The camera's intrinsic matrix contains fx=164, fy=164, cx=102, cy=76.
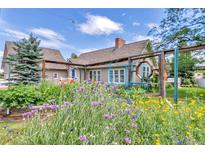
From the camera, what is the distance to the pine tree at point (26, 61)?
28.8 ft

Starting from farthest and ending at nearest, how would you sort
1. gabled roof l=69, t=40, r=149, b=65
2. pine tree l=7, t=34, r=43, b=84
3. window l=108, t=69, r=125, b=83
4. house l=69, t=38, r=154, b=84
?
gabled roof l=69, t=40, r=149, b=65
window l=108, t=69, r=125, b=83
house l=69, t=38, r=154, b=84
pine tree l=7, t=34, r=43, b=84

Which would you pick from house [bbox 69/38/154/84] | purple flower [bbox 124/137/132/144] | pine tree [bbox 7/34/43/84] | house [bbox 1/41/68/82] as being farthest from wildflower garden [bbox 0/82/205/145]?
house [bbox 1/41/68/82]

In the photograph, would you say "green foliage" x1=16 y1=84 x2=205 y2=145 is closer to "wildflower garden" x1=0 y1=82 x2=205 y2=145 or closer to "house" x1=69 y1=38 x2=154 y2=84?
"wildflower garden" x1=0 y1=82 x2=205 y2=145

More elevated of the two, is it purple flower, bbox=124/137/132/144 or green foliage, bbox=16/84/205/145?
green foliage, bbox=16/84/205/145

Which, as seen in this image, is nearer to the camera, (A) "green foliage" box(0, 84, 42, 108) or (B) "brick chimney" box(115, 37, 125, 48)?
(A) "green foliage" box(0, 84, 42, 108)

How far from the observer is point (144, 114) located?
1800mm

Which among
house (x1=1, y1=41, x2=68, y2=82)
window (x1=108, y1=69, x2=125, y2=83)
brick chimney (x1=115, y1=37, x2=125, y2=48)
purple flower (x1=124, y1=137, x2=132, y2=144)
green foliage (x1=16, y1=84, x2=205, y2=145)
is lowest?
purple flower (x1=124, y1=137, x2=132, y2=144)

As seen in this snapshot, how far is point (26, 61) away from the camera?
29.4 feet

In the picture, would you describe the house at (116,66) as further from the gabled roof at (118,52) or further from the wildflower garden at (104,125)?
the wildflower garden at (104,125)

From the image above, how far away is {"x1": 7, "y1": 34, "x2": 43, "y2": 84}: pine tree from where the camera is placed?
28.8 feet

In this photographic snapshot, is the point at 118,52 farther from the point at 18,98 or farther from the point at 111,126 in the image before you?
the point at 111,126

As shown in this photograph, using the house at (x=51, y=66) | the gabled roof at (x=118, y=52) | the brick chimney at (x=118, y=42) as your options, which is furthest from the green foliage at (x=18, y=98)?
the brick chimney at (x=118, y=42)

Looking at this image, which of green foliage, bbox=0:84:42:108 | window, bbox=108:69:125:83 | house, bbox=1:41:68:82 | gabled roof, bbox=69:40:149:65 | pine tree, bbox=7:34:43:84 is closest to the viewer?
green foliage, bbox=0:84:42:108
